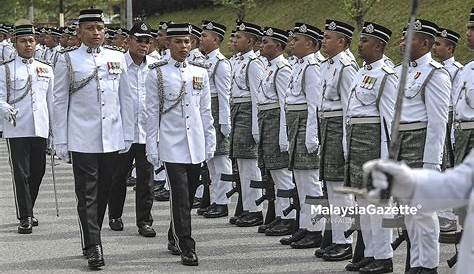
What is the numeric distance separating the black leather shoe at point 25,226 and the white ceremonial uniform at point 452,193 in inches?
246

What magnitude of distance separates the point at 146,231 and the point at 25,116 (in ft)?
5.24

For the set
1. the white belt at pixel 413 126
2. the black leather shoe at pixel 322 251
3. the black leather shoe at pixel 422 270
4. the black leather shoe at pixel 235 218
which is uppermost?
the white belt at pixel 413 126

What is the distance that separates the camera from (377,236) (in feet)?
24.6

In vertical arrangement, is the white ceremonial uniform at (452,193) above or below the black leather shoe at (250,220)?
above

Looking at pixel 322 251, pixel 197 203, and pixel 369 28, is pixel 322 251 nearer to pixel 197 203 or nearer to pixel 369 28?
pixel 369 28

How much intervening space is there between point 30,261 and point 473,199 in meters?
5.07

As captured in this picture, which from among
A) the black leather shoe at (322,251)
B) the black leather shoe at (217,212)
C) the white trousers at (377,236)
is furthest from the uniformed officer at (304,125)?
the black leather shoe at (217,212)

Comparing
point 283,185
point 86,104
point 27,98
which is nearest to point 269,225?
point 283,185

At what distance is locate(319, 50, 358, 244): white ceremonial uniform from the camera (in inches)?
314

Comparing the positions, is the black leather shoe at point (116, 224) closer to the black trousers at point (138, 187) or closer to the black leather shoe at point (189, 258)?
the black trousers at point (138, 187)

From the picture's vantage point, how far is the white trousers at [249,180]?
1030cm

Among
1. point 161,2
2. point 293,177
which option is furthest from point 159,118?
point 161,2

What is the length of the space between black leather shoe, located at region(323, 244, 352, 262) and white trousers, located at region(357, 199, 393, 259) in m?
0.56

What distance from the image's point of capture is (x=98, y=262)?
7.83 m
